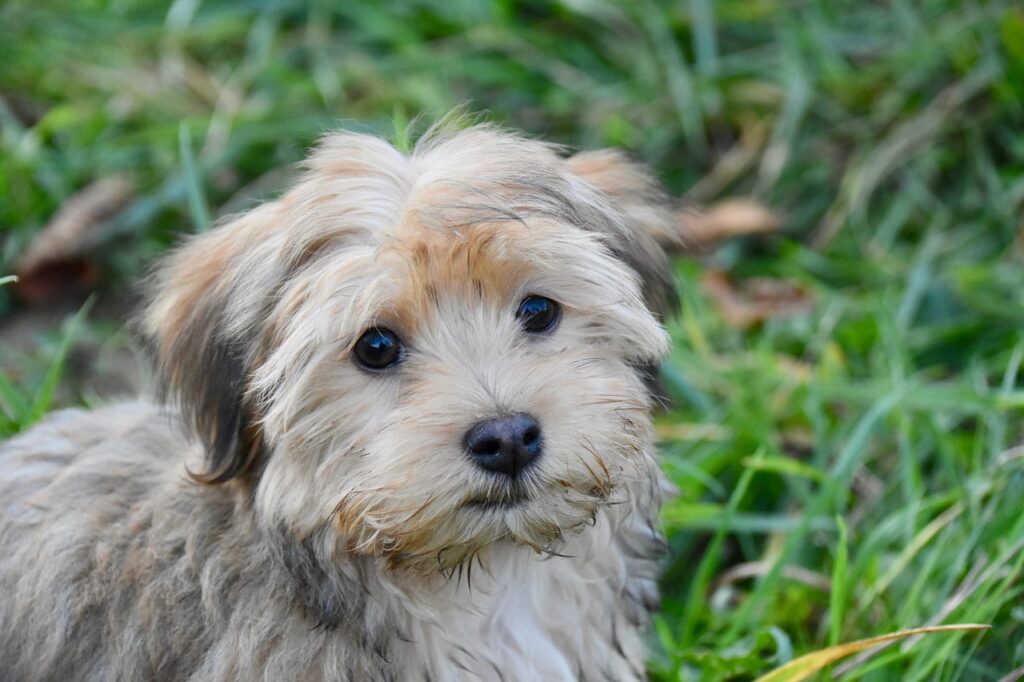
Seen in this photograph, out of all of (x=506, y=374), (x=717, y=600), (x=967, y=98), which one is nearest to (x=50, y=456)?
(x=506, y=374)

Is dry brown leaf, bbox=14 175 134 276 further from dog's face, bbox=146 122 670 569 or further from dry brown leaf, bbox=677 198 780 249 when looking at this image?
dog's face, bbox=146 122 670 569

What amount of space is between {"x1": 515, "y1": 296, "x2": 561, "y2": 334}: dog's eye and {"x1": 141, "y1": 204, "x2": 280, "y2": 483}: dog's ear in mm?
478

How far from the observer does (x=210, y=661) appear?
8.20 ft

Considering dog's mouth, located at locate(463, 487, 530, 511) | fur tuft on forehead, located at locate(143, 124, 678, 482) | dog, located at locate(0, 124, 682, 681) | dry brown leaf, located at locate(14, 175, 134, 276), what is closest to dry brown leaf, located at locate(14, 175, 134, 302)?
A: dry brown leaf, located at locate(14, 175, 134, 276)

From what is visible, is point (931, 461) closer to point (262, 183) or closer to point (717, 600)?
point (717, 600)

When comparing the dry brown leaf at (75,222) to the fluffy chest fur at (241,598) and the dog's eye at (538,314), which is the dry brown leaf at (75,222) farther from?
the dog's eye at (538,314)

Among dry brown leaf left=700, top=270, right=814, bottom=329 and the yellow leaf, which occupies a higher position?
dry brown leaf left=700, top=270, right=814, bottom=329

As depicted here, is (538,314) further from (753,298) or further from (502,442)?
(753,298)

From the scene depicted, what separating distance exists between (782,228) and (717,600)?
2090 mm

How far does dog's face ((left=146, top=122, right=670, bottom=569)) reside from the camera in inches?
88.9

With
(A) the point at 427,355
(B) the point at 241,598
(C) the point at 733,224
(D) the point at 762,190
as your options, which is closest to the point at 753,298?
(C) the point at 733,224

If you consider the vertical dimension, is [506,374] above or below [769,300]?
above

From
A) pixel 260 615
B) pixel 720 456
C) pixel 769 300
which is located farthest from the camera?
pixel 769 300

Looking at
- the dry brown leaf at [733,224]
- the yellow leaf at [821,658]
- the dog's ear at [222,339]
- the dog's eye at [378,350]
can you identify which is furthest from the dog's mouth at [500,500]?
the dry brown leaf at [733,224]
